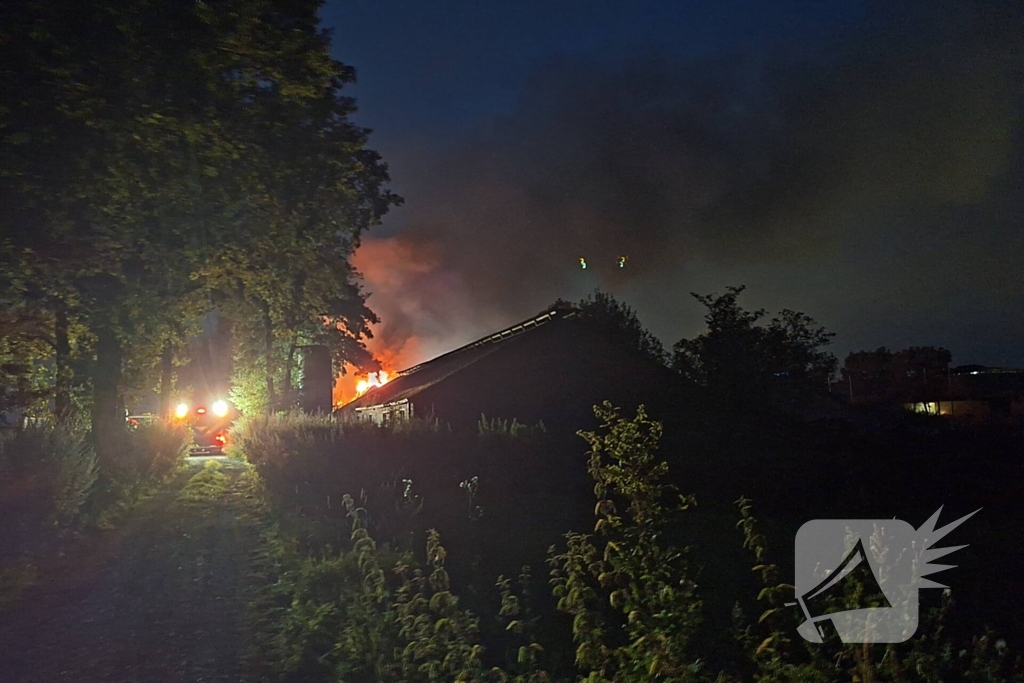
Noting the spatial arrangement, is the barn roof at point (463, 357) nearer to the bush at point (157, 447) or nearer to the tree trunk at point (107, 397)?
Result: the bush at point (157, 447)

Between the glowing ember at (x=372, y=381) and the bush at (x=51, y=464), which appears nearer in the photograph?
the bush at (x=51, y=464)

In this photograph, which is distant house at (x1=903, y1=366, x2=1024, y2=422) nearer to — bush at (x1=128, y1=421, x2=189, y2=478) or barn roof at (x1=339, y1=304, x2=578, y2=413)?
barn roof at (x1=339, y1=304, x2=578, y2=413)

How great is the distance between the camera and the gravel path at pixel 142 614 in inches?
287

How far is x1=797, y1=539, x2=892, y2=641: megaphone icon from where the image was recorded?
513cm

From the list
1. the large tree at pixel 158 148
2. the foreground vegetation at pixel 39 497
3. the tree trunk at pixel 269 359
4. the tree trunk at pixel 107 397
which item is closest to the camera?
the large tree at pixel 158 148

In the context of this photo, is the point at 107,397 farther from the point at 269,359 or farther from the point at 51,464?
the point at 269,359

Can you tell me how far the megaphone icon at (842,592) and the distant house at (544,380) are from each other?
22.4 meters

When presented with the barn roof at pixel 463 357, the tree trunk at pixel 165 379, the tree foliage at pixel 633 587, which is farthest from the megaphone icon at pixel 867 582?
the tree trunk at pixel 165 379

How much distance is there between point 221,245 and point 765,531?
36.5 feet

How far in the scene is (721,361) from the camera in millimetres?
24109

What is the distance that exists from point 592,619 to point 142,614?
593cm

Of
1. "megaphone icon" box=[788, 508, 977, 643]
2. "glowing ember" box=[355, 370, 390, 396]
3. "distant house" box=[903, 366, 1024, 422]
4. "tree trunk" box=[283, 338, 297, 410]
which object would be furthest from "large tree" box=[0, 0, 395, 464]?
"distant house" box=[903, 366, 1024, 422]

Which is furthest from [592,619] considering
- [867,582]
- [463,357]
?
[463,357]

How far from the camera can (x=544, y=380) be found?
102 ft
